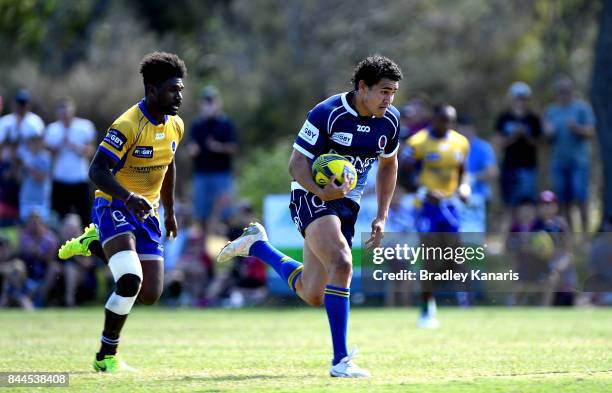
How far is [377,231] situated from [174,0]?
3718 centimetres

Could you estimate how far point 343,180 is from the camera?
9.20 m

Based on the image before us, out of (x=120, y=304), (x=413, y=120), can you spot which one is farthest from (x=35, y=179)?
(x=120, y=304)

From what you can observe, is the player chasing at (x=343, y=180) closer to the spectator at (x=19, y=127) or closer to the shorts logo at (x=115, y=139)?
the shorts logo at (x=115, y=139)

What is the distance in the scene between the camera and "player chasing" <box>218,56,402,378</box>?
29.9 ft

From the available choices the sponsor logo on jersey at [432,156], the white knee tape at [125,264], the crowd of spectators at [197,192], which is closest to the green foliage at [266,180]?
the crowd of spectators at [197,192]

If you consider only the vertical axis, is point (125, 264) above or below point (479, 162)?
below

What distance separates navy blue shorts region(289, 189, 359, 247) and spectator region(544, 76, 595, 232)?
1109cm

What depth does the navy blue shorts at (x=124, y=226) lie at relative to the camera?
970cm

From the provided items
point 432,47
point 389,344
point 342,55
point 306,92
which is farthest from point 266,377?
point 432,47

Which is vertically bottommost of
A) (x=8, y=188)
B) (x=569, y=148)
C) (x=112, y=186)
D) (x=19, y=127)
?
(x=112, y=186)

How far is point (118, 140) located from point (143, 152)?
369mm

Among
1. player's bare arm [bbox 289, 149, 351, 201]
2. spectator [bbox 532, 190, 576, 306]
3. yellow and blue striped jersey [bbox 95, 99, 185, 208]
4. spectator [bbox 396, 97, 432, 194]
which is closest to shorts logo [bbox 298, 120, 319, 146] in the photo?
player's bare arm [bbox 289, 149, 351, 201]

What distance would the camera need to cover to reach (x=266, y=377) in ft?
29.8

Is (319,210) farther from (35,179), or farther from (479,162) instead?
(35,179)
